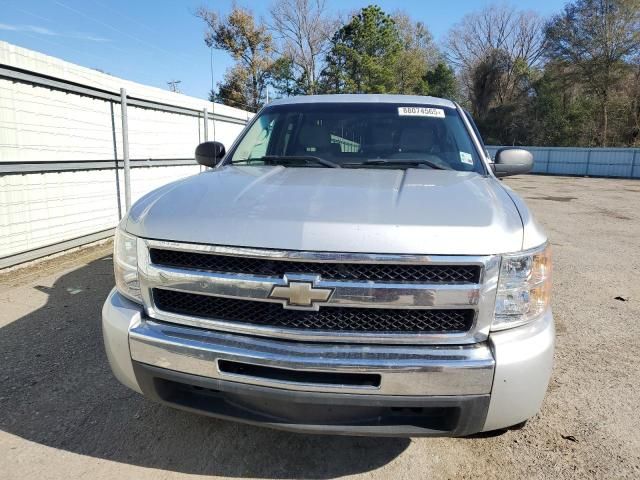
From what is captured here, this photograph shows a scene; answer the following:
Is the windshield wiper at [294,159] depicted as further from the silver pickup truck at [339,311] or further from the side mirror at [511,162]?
the side mirror at [511,162]

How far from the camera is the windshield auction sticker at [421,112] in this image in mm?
3343

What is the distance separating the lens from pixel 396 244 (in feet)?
5.77

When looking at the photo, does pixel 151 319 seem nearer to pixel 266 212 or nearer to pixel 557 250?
pixel 266 212

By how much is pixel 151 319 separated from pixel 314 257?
2.67 ft

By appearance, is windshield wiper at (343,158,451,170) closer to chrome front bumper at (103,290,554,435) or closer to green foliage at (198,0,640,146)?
chrome front bumper at (103,290,554,435)

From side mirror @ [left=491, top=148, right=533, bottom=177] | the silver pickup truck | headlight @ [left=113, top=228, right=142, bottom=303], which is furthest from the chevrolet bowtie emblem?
side mirror @ [left=491, top=148, right=533, bottom=177]

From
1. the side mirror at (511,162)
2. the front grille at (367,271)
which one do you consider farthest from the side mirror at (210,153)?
the side mirror at (511,162)

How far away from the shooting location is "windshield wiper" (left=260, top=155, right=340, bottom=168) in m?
2.92

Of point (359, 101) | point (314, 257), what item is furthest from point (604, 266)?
point (314, 257)

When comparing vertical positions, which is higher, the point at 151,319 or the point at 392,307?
the point at 392,307

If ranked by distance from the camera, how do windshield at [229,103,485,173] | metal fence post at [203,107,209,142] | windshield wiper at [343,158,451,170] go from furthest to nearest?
metal fence post at [203,107,209,142] → windshield at [229,103,485,173] → windshield wiper at [343,158,451,170]

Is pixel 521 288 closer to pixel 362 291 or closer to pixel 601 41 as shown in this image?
pixel 362 291

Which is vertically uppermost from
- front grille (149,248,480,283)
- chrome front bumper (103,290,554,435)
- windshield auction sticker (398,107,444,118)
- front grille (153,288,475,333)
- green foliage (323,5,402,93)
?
green foliage (323,5,402,93)

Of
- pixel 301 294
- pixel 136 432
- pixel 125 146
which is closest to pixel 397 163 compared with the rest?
pixel 301 294
